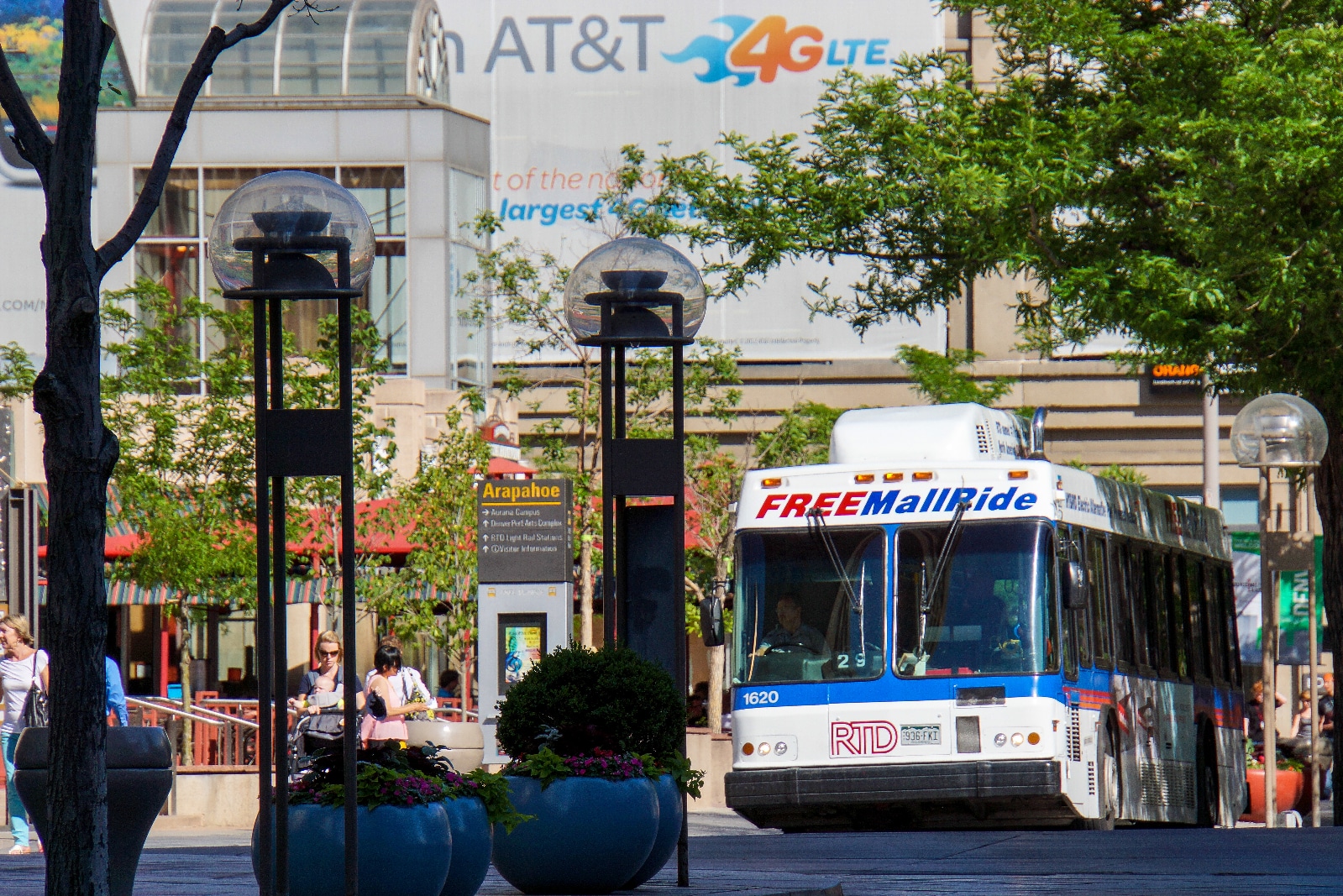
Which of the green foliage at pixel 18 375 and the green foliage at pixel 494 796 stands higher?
the green foliage at pixel 18 375

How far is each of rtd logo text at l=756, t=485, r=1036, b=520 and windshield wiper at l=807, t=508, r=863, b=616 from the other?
0.05m

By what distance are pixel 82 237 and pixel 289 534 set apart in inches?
717

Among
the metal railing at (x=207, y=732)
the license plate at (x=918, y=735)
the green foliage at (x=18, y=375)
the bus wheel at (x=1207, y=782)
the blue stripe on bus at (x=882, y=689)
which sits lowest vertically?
the bus wheel at (x=1207, y=782)

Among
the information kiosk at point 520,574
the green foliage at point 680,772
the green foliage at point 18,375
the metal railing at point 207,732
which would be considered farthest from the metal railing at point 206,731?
the green foliage at point 680,772

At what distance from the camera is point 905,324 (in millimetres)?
47406

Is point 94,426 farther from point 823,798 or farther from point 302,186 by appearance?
point 823,798

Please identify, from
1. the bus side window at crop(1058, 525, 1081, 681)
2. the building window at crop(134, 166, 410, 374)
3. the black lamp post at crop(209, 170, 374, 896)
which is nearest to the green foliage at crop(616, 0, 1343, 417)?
the bus side window at crop(1058, 525, 1081, 681)

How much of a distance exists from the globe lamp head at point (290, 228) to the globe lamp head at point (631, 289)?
228 centimetres

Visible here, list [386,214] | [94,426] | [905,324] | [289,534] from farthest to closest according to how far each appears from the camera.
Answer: [905,324] < [386,214] < [289,534] < [94,426]

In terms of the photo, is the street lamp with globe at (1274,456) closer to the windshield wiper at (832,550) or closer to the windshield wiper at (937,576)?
the windshield wiper at (937,576)

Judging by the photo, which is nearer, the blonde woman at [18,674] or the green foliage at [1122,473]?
the blonde woman at [18,674]

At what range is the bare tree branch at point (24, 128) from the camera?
8.10 meters

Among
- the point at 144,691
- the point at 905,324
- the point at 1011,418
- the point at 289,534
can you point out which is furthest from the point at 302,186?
the point at 905,324

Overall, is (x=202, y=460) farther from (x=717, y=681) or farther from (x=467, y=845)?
(x=467, y=845)
